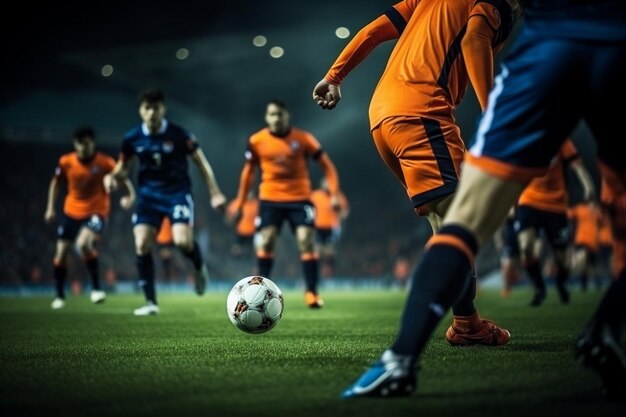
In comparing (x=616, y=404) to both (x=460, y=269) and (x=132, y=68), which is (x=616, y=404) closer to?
(x=460, y=269)

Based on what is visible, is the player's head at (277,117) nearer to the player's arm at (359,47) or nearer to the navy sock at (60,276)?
the navy sock at (60,276)

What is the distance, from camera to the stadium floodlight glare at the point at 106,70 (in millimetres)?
23667

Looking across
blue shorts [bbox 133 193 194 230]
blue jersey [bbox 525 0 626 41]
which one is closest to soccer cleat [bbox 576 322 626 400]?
blue jersey [bbox 525 0 626 41]

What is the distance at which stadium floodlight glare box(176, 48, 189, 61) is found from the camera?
76.7 ft

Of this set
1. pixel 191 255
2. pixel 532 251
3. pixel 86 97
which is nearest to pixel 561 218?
pixel 532 251

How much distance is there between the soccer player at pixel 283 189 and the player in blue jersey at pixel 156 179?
1265 millimetres

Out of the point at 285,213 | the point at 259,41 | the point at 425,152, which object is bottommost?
the point at 285,213

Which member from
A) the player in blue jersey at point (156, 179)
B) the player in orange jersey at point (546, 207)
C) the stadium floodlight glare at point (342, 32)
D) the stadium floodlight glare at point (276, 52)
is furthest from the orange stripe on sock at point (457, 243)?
the stadium floodlight glare at point (276, 52)

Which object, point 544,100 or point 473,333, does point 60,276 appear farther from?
point 544,100

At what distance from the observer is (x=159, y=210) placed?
8.32m

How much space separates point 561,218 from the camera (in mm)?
9930

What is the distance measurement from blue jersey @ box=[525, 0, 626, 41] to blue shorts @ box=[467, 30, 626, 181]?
26mm

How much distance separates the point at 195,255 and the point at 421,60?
5214mm

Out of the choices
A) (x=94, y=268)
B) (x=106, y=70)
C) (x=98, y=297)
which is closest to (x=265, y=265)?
(x=98, y=297)
